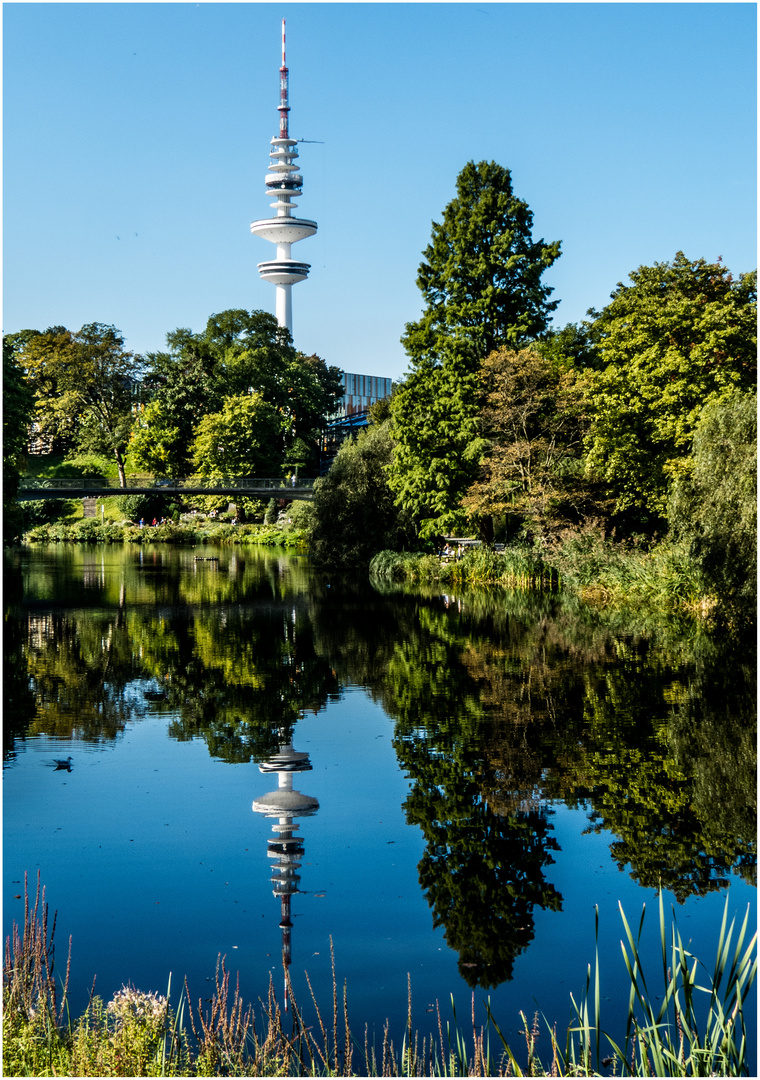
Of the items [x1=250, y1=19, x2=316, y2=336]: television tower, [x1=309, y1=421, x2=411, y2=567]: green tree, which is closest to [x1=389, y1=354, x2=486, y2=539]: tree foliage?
[x1=309, y1=421, x2=411, y2=567]: green tree

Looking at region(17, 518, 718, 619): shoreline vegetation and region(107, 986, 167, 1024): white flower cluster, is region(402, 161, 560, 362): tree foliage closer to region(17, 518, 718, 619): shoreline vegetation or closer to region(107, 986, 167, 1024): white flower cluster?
region(17, 518, 718, 619): shoreline vegetation

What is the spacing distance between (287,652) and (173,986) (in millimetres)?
13614

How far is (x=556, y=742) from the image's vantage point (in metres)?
12.3

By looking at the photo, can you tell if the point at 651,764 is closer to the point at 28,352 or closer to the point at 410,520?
the point at 410,520

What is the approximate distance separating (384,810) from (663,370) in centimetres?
2136

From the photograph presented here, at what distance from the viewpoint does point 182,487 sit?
63.3 metres

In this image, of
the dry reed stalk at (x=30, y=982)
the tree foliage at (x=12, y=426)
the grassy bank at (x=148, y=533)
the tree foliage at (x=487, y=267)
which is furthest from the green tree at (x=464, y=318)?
the grassy bank at (x=148, y=533)

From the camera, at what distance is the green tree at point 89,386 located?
269 feet

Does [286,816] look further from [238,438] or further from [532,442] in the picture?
[238,438]

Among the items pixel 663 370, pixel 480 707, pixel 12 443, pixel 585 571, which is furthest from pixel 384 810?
pixel 12 443

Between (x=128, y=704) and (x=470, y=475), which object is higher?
(x=470, y=475)

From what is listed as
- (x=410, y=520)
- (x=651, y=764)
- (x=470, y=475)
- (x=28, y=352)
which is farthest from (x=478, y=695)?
(x=28, y=352)

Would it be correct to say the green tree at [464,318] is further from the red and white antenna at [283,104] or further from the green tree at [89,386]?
the red and white antenna at [283,104]

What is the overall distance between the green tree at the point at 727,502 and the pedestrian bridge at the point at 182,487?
40.4 m
